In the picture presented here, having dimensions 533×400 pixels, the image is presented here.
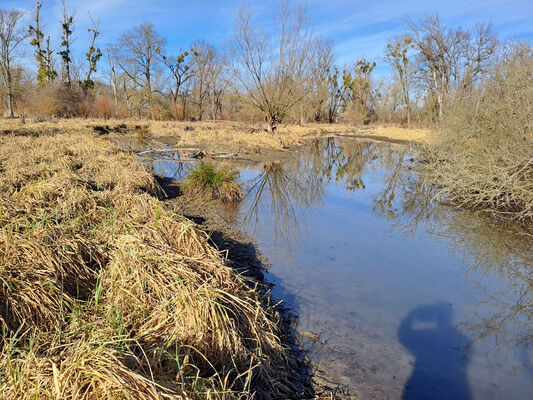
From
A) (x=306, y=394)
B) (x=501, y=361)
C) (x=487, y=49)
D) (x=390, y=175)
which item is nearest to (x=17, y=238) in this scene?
(x=306, y=394)

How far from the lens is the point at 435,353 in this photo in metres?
3.16

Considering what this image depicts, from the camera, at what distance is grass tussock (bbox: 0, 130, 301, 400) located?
1.84m

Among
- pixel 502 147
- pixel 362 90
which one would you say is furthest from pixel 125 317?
pixel 362 90

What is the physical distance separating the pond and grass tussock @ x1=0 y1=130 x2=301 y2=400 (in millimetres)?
723

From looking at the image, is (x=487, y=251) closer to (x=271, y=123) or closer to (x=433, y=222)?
(x=433, y=222)

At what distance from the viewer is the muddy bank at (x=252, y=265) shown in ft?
8.89

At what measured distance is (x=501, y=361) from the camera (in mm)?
3117

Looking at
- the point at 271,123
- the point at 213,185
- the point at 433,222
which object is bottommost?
the point at 433,222

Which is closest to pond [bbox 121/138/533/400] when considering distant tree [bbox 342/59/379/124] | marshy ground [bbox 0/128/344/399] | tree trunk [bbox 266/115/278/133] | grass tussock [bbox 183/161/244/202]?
grass tussock [bbox 183/161/244/202]

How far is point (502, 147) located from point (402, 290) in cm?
454

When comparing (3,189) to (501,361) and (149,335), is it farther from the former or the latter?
(501,361)

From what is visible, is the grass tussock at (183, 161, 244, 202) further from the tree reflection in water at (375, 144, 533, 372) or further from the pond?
the tree reflection in water at (375, 144, 533, 372)

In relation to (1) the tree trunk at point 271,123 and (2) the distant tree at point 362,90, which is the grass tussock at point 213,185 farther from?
(2) the distant tree at point 362,90

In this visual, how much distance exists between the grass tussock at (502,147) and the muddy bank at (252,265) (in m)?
4.64
